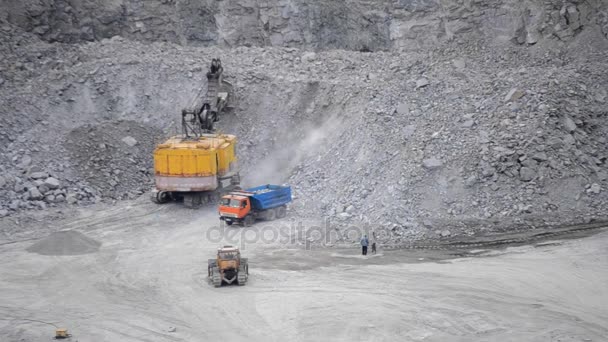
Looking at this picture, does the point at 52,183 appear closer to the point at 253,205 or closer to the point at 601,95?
the point at 253,205

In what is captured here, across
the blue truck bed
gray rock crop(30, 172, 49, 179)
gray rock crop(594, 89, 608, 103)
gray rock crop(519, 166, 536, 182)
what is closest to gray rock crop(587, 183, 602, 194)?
gray rock crop(519, 166, 536, 182)

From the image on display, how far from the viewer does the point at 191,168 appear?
26.5 meters

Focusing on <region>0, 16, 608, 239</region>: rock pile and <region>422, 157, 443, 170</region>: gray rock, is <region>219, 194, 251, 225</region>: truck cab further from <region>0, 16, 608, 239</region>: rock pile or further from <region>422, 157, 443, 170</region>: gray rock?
<region>422, 157, 443, 170</region>: gray rock

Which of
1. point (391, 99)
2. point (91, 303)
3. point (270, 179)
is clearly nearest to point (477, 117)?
point (391, 99)

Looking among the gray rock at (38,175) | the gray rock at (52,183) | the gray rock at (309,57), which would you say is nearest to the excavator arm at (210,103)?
the gray rock at (309,57)

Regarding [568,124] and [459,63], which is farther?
[459,63]

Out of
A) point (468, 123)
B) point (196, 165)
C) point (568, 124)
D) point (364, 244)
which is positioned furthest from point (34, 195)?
point (568, 124)

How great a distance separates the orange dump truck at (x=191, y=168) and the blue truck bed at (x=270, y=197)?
1586mm

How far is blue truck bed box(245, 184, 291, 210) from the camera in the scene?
25.4 meters

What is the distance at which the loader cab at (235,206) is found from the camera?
82.3ft

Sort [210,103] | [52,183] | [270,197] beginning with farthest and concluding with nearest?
[210,103] < [52,183] < [270,197]

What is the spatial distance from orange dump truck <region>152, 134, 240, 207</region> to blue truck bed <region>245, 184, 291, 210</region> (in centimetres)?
159

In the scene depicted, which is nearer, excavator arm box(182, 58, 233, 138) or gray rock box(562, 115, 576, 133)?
gray rock box(562, 115, 576, 133)

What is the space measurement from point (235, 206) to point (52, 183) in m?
6.78
